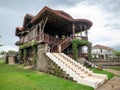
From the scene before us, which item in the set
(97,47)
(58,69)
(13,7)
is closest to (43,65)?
(58,69)

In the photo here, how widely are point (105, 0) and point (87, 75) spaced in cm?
876

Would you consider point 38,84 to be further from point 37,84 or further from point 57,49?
point 57,49

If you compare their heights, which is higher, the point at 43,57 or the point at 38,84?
the point at 43,57

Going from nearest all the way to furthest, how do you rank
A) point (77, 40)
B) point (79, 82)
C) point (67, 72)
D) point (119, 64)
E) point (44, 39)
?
point (79, 82) < point (67, 72) < point (44, 39) < point (77, 40) < point (119, 64)

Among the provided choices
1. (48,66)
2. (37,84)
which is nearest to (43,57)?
(48,66)

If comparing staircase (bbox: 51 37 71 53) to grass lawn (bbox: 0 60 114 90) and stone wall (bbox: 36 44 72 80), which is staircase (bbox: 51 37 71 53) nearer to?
stone wall (bbox: 36 44 72 80)

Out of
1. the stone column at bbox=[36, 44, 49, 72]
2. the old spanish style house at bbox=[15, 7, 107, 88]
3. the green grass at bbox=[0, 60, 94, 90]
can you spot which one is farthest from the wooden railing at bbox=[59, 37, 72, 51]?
the green grass at bbox=[0, 60, 94, 90]

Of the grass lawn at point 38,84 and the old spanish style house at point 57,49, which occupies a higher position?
the old spanish style house at point 57,49

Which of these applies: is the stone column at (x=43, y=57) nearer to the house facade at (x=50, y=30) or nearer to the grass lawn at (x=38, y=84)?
the house facade at (x=50, y=30)

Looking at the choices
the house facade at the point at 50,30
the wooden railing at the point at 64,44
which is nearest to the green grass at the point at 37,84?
the house facade at the point at 50,30

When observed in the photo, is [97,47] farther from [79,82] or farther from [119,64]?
[79,82]

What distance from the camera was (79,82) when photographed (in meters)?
9.38

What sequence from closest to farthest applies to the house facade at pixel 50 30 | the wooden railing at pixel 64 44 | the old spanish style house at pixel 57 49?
the old spanish style house at pixel 57 49
the house facade at pixel 50 30
the wooden railing at pixel 64 44

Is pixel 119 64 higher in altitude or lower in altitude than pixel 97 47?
lower
